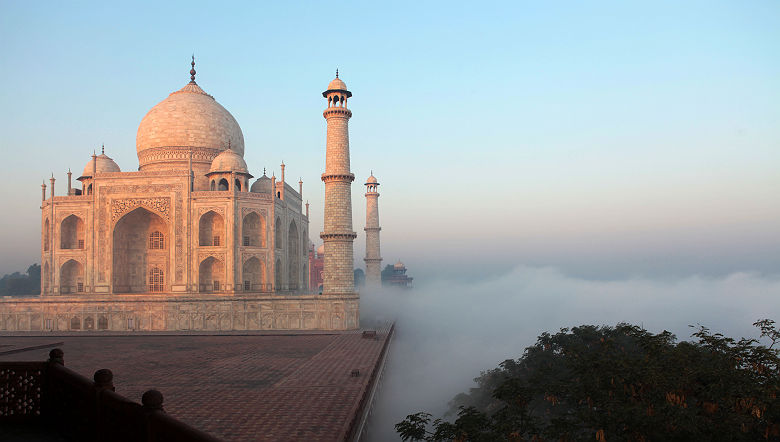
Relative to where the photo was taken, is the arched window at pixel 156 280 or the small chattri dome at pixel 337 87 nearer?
the small chattri dome at pixel 337 87

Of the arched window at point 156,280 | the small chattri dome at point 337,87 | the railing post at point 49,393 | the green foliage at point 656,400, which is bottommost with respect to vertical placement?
the green foliage at point 656,400

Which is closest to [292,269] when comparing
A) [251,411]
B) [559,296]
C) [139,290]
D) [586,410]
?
[139,290]

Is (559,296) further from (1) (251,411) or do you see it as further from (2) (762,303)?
(1) (251,411)

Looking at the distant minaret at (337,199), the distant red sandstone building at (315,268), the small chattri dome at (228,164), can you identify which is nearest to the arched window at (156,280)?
the small chattri dome at (228,164)

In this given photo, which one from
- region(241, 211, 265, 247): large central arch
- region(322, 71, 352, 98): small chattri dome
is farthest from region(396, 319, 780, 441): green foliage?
region(241, 211, 265, 247): large central arch

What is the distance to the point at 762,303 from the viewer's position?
71688mm

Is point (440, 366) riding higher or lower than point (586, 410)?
lower

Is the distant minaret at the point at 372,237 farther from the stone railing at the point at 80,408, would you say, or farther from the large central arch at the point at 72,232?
the stone railing at the point at 80,408

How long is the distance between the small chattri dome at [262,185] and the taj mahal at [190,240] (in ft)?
0.25

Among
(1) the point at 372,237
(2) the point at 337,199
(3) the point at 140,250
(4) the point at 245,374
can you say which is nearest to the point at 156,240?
(3) the point at 140,250

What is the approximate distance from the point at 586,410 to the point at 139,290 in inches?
1165

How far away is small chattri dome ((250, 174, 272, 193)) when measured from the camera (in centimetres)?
3394

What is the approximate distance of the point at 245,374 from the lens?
15.4 m

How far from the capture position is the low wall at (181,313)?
2658cm
